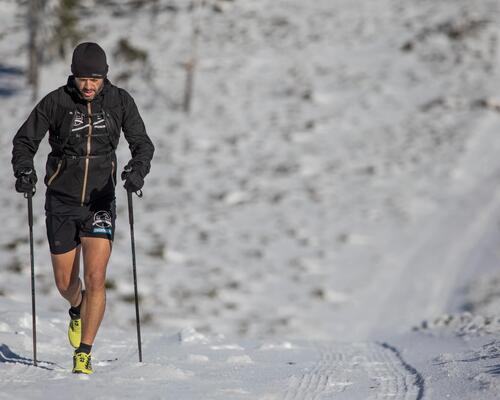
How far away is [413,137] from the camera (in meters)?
23.0

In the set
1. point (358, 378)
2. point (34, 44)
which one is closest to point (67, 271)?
point (358, 378)

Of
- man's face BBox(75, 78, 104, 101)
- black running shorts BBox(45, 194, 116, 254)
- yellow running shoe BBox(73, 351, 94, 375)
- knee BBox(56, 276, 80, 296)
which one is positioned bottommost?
yellow running shoe BBox(73, 351, 94, 375)

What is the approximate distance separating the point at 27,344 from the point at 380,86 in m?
21.8

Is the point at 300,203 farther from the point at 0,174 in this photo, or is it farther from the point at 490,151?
the point at 0,174

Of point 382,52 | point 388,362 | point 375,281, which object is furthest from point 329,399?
point 382,52

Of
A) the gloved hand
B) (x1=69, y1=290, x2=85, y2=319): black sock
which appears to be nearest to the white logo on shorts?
the gloved hand

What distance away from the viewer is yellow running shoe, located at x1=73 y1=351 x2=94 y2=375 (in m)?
5.36

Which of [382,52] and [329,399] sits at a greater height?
[382,52]

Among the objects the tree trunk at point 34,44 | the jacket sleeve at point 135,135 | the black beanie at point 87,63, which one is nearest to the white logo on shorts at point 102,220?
the jacket sleeve at point 135,135

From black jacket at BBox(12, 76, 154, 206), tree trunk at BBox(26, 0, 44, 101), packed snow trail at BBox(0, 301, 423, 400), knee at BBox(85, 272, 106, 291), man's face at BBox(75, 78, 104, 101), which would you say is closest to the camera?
packed snow trail at BBox(0, 301, 423, 400)

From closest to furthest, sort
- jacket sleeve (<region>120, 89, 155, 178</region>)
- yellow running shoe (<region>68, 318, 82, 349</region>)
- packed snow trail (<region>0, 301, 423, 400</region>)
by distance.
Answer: packed snow trail (<region>0, 301, 423, 400</region>) → jacket sleeve (<region>120, 89, 155, 178</region>) → yellow running shoe (<region>68, 318, 82, 349</region>)

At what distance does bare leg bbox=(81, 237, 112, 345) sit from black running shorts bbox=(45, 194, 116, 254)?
0.24 feet

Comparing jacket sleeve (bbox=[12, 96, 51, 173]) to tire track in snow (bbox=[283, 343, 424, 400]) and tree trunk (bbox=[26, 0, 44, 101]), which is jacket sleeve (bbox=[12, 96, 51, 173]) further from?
tree trunk (bbox=[26, 0, 44, 101])

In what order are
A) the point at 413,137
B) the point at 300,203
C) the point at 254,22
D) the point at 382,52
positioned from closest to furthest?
the point at 300,203 → the point at 413,137 → the point at 382,52 → the point at 254,22
